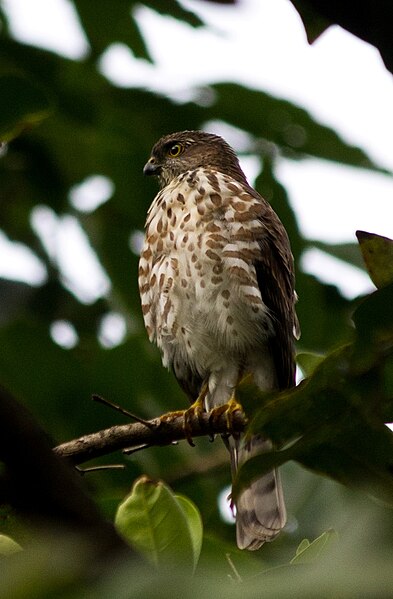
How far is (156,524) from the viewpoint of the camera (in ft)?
7.52

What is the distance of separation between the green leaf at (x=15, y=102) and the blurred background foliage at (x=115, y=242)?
28.3 inches

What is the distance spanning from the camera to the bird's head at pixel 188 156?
6.58 meters

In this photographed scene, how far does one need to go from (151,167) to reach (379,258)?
479 cm

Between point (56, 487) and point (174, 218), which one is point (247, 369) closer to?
point (174, 218)

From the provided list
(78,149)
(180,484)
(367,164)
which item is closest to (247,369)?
(180,484)

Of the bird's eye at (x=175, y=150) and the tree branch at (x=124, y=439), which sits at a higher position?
the tree branch at (x=124, y=439)

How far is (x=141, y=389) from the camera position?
17.9ft

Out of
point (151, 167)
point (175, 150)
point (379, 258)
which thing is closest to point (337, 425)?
point (379, 258)

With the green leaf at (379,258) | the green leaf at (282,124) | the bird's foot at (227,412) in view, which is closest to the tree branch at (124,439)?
the bird's foot at (227,412)

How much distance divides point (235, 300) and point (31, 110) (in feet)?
6.56

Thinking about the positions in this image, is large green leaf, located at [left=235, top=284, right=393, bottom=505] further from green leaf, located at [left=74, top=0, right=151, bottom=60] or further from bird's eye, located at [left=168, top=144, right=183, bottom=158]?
bird's eye, located at [left=168, top=144, right=183, bottom=158]

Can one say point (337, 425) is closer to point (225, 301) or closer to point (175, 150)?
point (225, 301)

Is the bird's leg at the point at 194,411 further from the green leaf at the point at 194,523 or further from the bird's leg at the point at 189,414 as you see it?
the green leaf at the point at 194,523

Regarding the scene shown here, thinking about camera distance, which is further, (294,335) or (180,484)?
(294,335)
